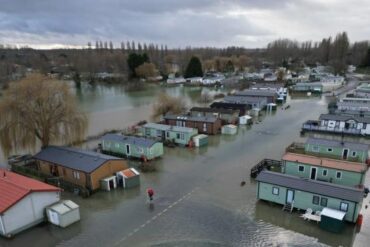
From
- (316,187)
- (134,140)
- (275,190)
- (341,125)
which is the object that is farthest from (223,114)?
(316,187)

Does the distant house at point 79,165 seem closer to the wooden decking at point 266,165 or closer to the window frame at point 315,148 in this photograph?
the wooden decking at point 266,165

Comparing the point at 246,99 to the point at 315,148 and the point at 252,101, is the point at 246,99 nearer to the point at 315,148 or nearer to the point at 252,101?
the point at 252,101


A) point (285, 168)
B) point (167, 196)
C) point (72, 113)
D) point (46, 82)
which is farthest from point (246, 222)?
point (46, 82)

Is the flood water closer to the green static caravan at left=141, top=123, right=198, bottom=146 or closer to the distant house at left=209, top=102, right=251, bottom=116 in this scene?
the green static caravan at left=141, top=123, right=198, bottom=146

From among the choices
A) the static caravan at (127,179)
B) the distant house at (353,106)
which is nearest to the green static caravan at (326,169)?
the static caravan at (127,179)

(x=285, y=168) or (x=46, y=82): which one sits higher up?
(x=46, y=82)

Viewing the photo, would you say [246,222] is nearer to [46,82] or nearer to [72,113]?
[72,113]
